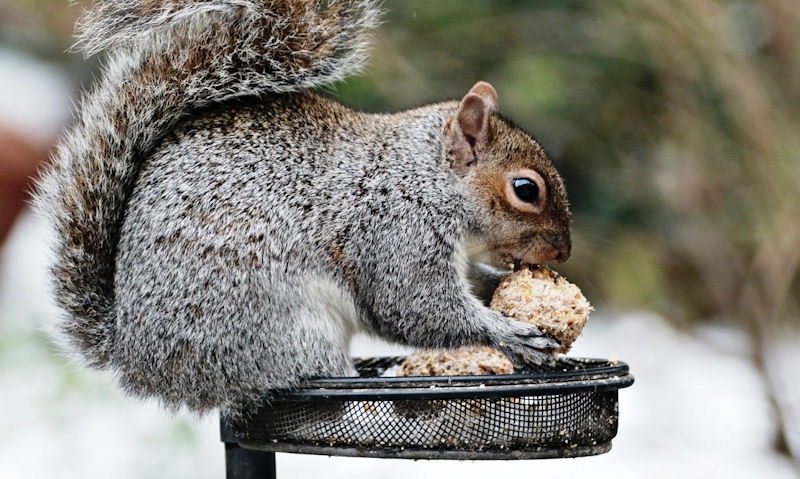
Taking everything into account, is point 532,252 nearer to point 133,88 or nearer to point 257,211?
point 257,211

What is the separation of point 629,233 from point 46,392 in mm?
1893

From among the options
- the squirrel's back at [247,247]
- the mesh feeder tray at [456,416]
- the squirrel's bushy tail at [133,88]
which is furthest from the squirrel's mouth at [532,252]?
the squirrel's bushy tail at [133,88]

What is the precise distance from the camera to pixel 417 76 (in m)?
2.72

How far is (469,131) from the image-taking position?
4.56 feet

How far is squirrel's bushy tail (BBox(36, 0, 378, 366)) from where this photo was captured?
131 cm

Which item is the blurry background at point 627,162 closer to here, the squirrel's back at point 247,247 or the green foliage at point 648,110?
the green foliage at point 648,110

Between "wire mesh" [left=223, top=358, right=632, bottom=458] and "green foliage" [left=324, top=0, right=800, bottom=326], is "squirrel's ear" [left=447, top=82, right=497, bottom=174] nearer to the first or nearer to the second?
"wire mesh" [left=223, top=358, right=632, bottom=458]

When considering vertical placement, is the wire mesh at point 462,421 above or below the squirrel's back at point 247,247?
below

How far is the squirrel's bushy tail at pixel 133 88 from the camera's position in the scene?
51.4 inches

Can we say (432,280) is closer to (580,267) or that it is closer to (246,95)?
(246,95)

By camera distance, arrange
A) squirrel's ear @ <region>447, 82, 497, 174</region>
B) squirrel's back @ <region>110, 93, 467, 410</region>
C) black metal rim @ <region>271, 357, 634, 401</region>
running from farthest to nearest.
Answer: squirrel's ear @ <region>447, 82, 497, 174</region> < squirrel's back @ <region>110, 93, 467, 410</region> < black metal rim @ <region>271, 357, 634, 401</region>

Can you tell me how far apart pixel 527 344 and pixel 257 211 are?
0.42m

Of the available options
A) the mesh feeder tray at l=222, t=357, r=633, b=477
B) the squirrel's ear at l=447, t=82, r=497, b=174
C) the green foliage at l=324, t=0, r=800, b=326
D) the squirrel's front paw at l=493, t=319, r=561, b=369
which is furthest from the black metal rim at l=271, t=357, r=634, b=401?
the green foliage at l=324, t=0, r=800, b=326

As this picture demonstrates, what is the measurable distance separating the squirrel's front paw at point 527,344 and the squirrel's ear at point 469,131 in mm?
273
